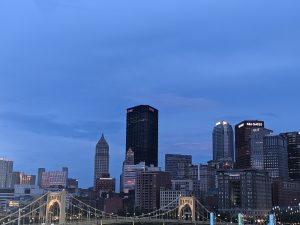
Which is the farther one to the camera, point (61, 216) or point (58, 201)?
point (58, 201)

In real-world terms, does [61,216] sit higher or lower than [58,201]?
lower

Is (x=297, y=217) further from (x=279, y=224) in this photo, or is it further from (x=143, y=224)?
(x=143, y=224)

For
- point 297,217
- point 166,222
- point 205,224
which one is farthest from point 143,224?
point 297,217

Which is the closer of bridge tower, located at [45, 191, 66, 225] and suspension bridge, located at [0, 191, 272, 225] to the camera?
bridge tower, located at [45, 191, 66, 225]

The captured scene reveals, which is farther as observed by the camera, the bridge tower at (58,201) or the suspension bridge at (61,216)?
the suspension bridge at (61,216)

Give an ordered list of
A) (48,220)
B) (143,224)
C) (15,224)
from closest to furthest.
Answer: (48,220)
(15,224)
(143,224)

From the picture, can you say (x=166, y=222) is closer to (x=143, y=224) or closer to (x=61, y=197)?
(x=143, y=224)

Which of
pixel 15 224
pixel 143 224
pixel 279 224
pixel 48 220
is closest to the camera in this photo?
pixel 48 220

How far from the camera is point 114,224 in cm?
15225

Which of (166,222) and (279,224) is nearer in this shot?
(166,222)

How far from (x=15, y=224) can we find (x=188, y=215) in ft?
239

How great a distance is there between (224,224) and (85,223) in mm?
57590

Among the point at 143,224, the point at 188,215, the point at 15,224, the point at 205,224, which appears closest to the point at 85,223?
the point at 15,224

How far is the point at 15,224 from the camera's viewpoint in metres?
148
